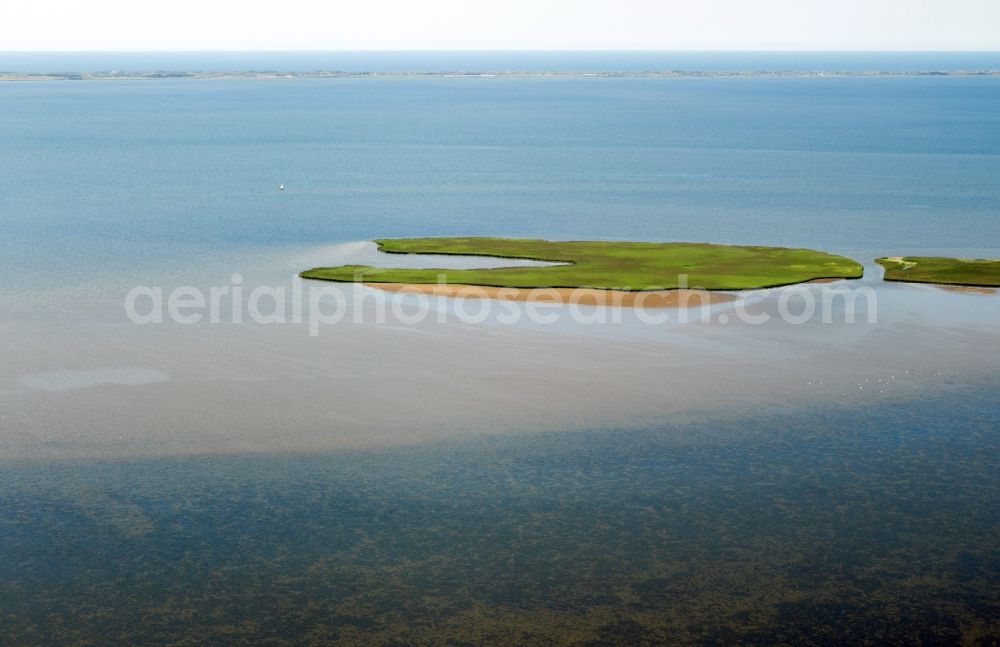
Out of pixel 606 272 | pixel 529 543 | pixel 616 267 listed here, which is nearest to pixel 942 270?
pixel 616 267

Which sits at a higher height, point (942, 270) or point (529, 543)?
point (942, 270)

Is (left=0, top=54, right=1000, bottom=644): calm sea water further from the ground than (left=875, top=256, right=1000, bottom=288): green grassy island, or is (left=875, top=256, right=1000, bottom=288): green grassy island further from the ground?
(left=875, top=256, right=1000, bottom=288): green grassy island

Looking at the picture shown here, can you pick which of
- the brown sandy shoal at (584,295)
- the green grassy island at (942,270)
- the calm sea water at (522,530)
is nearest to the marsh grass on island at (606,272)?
the brown sandy shoal at (584,295)

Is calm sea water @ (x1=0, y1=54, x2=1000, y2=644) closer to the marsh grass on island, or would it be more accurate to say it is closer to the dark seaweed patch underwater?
the dark seaweed patch underwater

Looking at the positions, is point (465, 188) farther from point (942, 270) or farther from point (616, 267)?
point (942, 270)

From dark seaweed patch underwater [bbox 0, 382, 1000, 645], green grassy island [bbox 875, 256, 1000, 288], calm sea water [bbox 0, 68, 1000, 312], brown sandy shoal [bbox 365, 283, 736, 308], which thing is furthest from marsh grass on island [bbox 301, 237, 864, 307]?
dark seaweed patch underwater [bbox 0, 382, 1000, 645]

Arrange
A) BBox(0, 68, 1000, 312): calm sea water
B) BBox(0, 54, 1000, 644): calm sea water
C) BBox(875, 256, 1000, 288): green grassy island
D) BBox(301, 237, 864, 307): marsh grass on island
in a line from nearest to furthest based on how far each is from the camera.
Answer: BBox(0, 54, 1000, 644): calm sea water → BBox(301, 237, 864, 307): marsh grass on island → BBox(875, 256, 1000, 288): green grassy island → BBox(0, 68, 1000, 312): calm sea water

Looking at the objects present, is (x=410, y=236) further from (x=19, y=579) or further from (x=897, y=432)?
(x=19, y=579)
